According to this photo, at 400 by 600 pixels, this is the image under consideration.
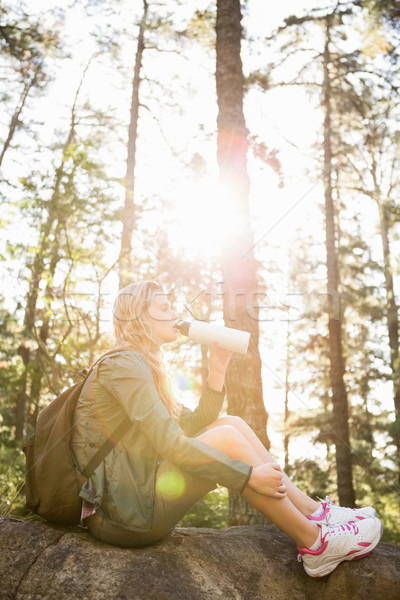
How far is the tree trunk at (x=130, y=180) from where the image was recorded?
9976 millimetres

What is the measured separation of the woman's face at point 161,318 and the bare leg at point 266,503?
75cm

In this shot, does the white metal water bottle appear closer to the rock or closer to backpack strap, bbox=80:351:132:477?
backpack strap, bbox=80:351:132:477

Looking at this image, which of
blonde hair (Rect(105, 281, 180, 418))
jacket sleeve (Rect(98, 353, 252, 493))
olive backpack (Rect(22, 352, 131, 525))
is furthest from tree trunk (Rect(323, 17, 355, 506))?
olive backpack (Rect(22, 352, 131, 525))

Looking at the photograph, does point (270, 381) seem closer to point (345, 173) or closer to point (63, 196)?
point (345, 173)

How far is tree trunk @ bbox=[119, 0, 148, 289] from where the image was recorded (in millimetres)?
9976

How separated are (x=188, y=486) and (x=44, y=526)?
2.91 ft

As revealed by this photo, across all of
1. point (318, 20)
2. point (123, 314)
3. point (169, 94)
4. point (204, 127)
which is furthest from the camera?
point (169, 94)

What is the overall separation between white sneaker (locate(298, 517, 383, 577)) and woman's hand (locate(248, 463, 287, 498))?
0.45m

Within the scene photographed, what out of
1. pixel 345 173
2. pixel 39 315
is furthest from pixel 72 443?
pixel 345 173

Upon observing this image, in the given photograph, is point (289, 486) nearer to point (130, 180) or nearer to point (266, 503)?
point (266, 503)

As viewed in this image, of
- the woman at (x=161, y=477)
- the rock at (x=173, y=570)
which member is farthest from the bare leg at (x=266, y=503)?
the rock at (x=173, y=570)

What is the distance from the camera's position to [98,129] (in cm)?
1454

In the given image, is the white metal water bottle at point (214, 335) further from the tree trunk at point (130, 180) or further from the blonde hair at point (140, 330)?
the tree trunk at point (130, 180)

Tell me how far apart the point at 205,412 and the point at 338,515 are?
1.09 meters
